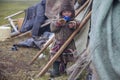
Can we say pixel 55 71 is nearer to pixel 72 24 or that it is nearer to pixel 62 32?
pixel 62 32

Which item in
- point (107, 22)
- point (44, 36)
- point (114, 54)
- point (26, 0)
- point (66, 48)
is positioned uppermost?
point (107, 22)

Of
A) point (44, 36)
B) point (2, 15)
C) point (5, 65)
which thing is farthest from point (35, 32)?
point (2, 15)

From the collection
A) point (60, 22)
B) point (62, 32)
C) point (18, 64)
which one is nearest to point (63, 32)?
point (62, 32)

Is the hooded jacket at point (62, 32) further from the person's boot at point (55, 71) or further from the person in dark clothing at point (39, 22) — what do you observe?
the person in dark clothing at point (39, 22)

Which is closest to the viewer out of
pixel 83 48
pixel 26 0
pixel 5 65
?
pixel 83 48

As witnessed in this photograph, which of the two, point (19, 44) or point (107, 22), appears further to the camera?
point (19, 44)

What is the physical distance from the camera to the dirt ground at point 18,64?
4.77m

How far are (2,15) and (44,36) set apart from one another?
16.4 ft

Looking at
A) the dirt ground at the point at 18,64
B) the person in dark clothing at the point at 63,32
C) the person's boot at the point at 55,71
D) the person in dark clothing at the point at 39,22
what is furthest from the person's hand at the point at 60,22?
the person in dark clothing at the point at 39,22

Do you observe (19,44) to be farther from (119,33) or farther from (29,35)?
(119,33)

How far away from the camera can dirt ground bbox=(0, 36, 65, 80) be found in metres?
4.77

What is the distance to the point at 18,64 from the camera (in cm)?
547

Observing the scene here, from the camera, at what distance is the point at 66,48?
462 cm

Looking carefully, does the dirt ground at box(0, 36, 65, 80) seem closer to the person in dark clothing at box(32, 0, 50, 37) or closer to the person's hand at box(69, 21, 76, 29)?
the person in dark clothing at box(32, 0, 50, 37)
